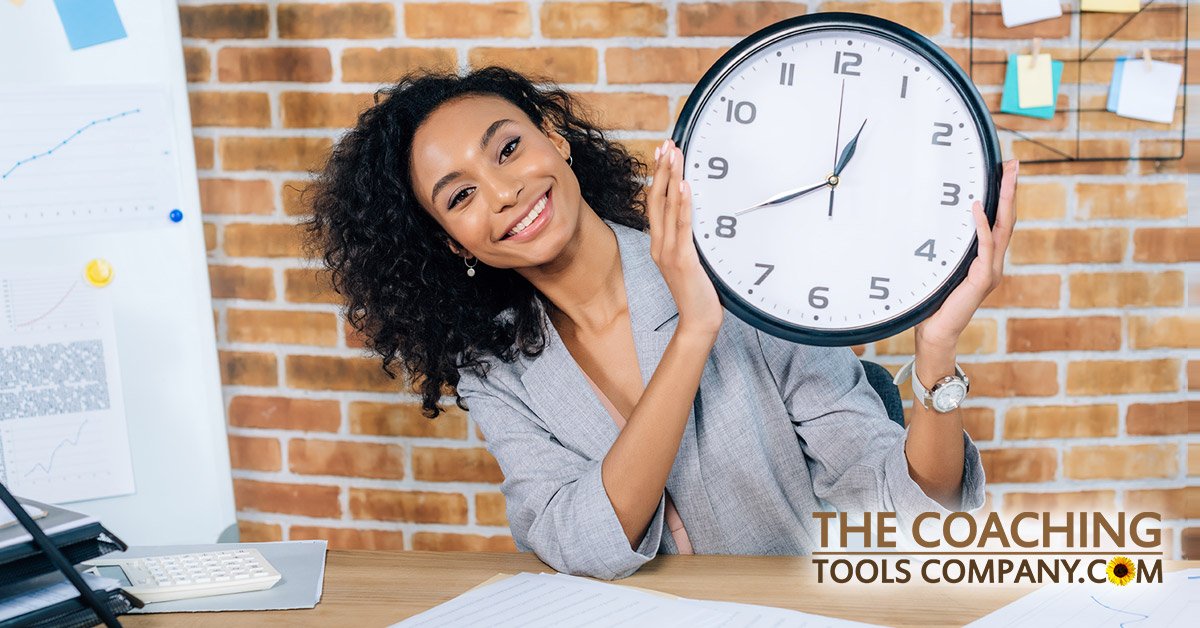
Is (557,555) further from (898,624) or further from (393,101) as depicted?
(393,101)

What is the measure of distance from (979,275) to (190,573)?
0.87m

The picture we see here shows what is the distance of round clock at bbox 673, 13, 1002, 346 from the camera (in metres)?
0.99

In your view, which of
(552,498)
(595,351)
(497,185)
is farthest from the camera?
(595,351)

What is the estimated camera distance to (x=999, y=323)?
1889 mm

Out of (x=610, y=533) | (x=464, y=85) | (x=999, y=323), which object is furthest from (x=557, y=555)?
(x=999, y=323)

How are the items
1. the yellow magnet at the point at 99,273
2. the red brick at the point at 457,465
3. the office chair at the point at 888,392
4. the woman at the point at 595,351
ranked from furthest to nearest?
1. the red brick at the point at 457,465
2. the yellow magnet at the point at 99,273
3. the office chair at the point at 888,392
4. the woman at the point at 595,351

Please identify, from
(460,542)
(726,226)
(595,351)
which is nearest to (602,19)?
(595,351)

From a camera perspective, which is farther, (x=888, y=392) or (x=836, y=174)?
(x=888, y=392)

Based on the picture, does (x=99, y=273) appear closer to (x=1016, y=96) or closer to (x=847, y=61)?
(x=847, y=61)

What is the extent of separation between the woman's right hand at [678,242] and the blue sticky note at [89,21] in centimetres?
94

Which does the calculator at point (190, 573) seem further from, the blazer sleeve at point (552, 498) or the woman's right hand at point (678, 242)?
the woman's right hand at point (678, 242)

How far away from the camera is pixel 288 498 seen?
2.10 metres

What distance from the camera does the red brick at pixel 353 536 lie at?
6.86 feet

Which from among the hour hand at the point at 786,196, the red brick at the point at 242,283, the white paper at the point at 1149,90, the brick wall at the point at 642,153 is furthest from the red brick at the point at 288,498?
the white paper at the point at 1149,90
